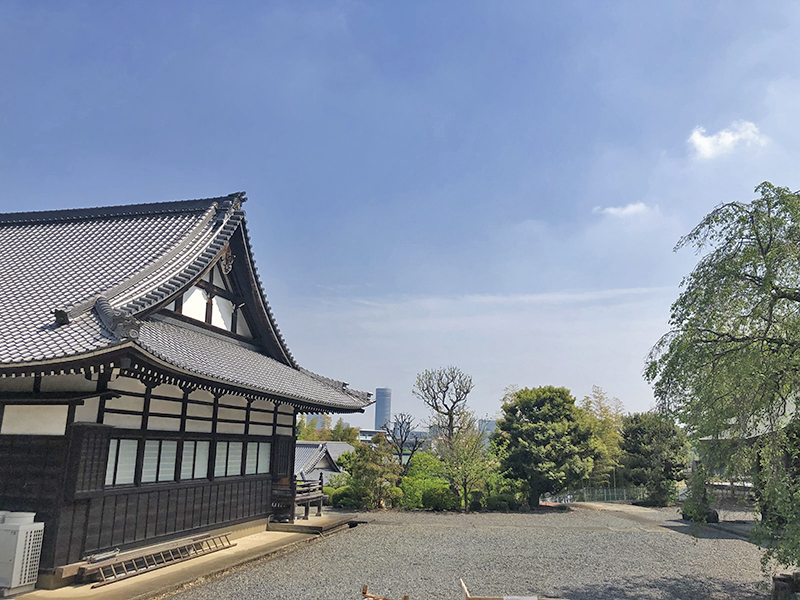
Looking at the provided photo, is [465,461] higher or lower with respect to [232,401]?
lower

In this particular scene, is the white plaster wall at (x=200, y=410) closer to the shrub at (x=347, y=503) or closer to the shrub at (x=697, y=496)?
the shrub at (x=697, y=496)

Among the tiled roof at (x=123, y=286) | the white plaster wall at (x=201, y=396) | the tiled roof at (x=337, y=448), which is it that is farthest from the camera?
the tiled roof at (x=337, y=448)

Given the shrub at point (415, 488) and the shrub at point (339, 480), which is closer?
the shrub at point (415, 488)

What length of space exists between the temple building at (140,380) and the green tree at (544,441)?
37.4 ft

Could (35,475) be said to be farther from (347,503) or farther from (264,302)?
(347,503)

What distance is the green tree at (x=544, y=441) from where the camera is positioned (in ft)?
78.8

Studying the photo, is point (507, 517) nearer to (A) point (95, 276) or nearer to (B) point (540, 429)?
(B) point (540, 429)

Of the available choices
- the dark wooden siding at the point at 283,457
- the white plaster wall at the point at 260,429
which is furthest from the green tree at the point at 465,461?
the white plaster wall at the point at 260,429

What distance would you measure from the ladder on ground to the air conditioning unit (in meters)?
0.76

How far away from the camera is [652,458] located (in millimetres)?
28469

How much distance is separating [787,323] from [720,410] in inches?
63.9

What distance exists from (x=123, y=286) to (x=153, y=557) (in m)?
4.98

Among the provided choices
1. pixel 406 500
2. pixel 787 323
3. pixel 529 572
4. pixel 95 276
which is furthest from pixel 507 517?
pixel 95 276

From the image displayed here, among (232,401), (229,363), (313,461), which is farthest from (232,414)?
(313,461)
